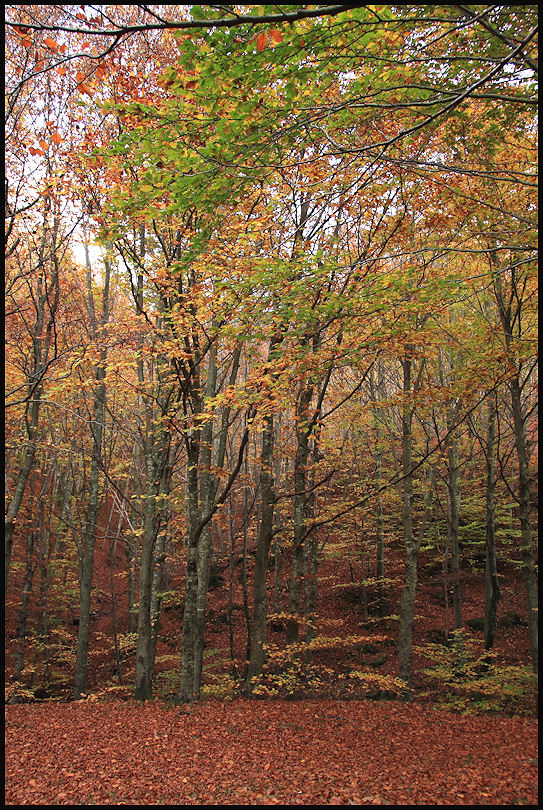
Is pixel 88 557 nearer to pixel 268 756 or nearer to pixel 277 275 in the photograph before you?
pixel 268 756

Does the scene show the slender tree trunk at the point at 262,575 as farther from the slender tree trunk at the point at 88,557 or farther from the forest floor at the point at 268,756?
the slender tree trunk at the point at 88,557

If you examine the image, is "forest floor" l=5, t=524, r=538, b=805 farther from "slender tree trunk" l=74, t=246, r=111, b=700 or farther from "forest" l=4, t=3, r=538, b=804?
"slender tree trunk" l=74, t=246, r=111, b=700

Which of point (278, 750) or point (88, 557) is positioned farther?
point (88, 557)

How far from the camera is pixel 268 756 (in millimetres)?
5871

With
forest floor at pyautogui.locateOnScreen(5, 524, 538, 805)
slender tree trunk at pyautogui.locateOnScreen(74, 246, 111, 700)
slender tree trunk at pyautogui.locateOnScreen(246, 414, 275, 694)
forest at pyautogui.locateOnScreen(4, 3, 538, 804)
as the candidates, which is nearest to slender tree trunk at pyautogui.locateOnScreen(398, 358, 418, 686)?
forest at pyautogui.locateOnScreen(4, 3, 538, 804)

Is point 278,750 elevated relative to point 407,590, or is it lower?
lower

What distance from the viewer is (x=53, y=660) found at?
48.0 ft

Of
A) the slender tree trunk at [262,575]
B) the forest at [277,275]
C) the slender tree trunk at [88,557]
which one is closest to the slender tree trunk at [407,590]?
the forest at [277,275]

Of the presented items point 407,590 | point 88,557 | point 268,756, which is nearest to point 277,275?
point 268,756

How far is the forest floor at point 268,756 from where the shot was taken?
4.77 m

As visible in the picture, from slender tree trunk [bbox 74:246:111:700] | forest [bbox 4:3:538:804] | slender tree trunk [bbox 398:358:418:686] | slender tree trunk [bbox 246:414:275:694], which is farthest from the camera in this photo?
slender tree trunk [bbox 74:246:111:700]

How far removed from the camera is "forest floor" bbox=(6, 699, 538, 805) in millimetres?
4770

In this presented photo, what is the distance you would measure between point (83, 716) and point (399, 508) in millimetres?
14597

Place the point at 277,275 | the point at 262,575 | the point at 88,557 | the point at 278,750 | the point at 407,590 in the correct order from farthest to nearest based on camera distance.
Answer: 1. the point at 88,557
2. the point at 407,590
3. the point at 262,575
4. the point at 278,750
5. the point at 277,275
